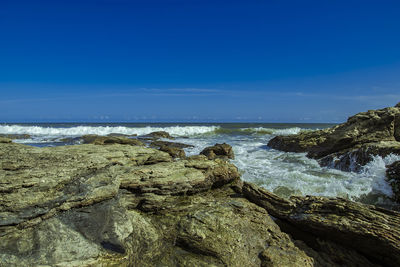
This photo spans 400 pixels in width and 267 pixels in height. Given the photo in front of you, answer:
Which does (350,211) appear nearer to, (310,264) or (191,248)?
(310,264)

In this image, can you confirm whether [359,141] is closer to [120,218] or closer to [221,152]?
[221,152]

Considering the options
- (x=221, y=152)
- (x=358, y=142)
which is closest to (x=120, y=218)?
(x=221, y=152)

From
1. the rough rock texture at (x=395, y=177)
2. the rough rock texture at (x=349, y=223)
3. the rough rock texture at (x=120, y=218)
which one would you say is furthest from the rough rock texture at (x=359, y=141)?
the rough rock texture at (x=120, y=218)

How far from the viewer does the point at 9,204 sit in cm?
371

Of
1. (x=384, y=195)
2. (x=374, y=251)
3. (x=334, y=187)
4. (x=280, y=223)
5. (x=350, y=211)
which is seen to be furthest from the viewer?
(x=334, y=187)

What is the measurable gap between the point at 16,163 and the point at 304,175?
9.88 metres

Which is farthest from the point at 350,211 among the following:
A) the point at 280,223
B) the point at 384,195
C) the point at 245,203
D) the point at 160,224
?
the point at 384,195

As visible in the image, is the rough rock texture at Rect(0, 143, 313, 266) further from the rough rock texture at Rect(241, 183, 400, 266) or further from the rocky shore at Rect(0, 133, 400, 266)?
the rough rock texture at Rect(241, 183, 400, 266)

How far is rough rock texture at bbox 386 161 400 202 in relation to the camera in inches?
295

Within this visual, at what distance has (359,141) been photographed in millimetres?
13570

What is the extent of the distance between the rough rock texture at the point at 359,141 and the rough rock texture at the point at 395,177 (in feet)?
8.09

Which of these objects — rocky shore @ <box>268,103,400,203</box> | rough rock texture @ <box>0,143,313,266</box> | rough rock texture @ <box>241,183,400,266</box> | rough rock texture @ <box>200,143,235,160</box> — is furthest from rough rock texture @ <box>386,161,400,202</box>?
rough rock texture @ <box>200,143,235,160</box>

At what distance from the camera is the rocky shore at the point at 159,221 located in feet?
11.4

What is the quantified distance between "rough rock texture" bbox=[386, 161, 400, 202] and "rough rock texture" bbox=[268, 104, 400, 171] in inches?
97.1
